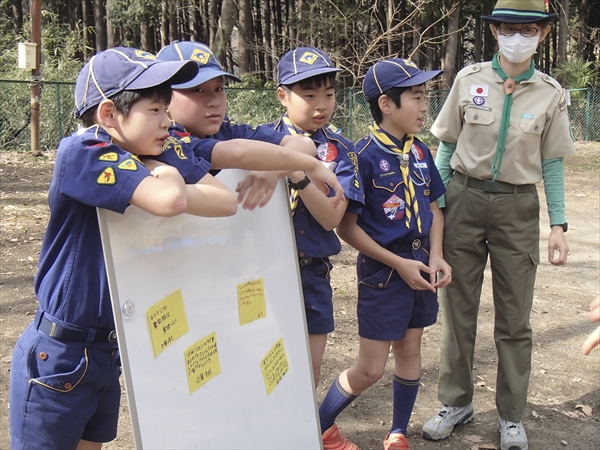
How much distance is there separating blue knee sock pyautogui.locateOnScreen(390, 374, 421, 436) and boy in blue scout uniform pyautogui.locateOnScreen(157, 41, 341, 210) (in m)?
1.30

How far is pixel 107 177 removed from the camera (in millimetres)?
1812

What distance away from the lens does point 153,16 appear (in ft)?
86.2

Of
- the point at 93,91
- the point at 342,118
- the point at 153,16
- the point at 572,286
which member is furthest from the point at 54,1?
the point at 93,91

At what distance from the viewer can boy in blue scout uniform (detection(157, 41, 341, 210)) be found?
2168 millimetres

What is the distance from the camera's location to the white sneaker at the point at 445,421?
3613 mm

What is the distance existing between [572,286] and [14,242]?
5.45 m

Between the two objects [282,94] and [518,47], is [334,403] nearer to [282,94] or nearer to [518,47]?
[282,94]

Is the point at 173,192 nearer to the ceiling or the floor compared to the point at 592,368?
nearer to the ceiling

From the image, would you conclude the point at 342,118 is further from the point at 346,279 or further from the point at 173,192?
the point at 173,192

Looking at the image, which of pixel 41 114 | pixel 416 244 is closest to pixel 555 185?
pixel 416 244

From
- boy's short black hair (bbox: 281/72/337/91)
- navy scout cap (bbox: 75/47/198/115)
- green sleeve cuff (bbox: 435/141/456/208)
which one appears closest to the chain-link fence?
green sleeve cuff (bbox: 435/141/456/208)

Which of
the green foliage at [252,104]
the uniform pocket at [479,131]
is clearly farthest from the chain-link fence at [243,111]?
the uniform pocket at [479,131]

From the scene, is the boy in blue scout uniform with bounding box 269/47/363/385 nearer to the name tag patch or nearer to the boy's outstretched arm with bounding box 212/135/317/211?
the name tag patch

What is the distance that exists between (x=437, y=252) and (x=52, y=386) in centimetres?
192
